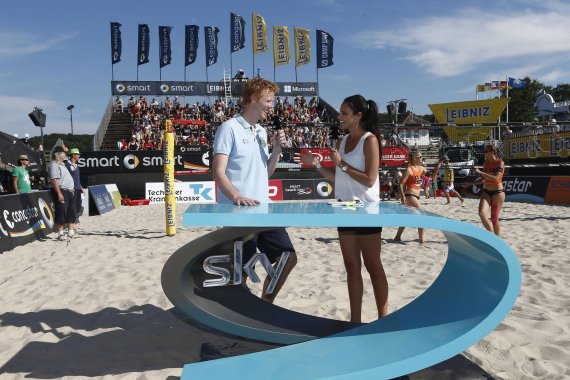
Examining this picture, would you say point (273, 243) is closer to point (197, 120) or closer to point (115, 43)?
point (197, 120)

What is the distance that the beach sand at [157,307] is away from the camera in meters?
3.06

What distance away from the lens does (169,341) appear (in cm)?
350

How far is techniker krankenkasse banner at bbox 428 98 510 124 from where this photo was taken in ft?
104

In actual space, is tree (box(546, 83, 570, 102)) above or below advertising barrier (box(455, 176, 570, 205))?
above

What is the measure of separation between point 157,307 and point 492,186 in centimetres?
519

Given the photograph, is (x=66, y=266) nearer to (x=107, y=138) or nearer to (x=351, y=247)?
(x=351, y=247)

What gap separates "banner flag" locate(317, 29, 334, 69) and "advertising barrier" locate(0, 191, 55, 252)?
33860 millimetres

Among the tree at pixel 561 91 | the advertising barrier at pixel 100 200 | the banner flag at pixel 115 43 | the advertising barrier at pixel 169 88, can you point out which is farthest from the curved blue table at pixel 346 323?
the tree at pixel 561 91

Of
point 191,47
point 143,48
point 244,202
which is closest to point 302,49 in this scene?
point 191,47

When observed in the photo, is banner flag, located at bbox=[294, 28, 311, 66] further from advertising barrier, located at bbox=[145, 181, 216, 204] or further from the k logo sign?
advertising barrier, located at bbox=[145, 181, 216, 204]

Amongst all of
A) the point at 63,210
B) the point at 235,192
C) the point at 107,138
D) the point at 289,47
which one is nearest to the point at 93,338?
the point at 235,192

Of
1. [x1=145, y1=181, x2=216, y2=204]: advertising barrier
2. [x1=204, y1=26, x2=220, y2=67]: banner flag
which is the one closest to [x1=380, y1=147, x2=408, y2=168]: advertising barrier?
[x1=145, y1=181, x2=216, y2=204]: advertising barrier

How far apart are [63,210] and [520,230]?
8.68 m

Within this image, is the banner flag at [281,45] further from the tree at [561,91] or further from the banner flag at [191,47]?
the tree at [561,91]
